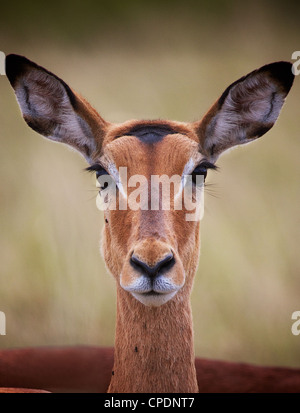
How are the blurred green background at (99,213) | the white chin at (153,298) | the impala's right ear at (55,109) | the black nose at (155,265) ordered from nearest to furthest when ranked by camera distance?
the black nose at (155,265) → the white chin at (153,298) → the impala's right ear at (55,109) → the blurred green background at (99,213)

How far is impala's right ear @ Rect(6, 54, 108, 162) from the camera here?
4.36 metres

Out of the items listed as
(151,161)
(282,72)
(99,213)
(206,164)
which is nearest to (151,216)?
(151,161)

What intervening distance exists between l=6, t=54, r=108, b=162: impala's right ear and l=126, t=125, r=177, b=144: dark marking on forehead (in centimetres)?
29

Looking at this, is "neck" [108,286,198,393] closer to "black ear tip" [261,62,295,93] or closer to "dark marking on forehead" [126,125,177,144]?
"dark marking on forehead" [126,125,177,144]

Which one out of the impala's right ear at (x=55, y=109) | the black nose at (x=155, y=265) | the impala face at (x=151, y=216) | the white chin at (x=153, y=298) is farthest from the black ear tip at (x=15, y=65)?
the white chin at (x=153, y=298)

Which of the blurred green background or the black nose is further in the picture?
the blurred green background

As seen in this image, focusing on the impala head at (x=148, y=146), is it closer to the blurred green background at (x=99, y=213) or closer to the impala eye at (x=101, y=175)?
the impala eye at (x=101, y=175)

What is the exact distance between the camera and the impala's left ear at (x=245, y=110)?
438 cm

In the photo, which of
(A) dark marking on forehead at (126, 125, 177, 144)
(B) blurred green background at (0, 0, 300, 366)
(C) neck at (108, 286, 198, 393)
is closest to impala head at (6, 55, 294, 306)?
(A) dark marking on forehead at (126, 125, 177, 144)

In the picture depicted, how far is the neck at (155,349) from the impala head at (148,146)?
0.15 m

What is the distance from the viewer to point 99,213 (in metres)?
7.89

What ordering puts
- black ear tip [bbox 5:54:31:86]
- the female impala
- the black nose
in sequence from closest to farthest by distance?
the black nose
the female impala
black ear tip [bbox 5:54:31:86]

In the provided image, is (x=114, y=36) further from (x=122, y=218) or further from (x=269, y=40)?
(x=122, y=218)

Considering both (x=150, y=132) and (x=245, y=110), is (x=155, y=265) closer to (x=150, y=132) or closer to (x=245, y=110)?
(x=150, y=132)
